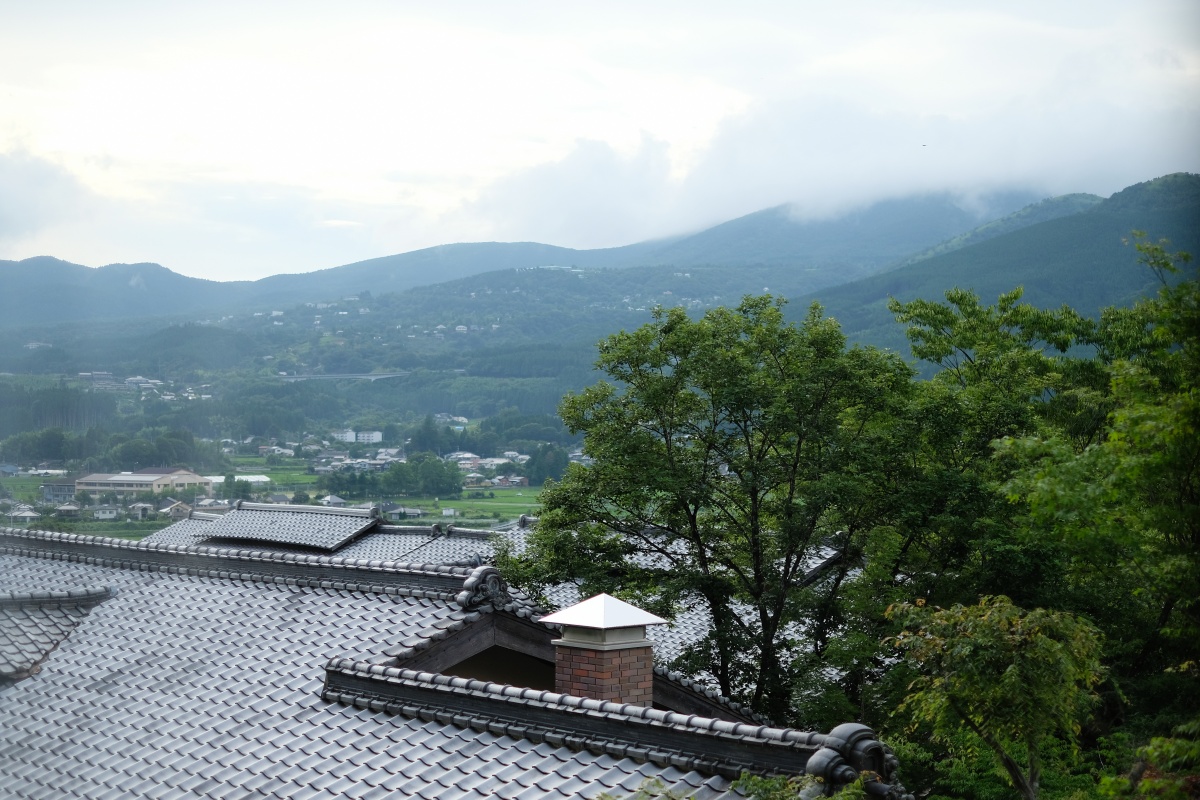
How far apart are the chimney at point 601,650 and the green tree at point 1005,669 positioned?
149 inches

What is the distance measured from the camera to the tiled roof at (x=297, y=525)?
108 ft

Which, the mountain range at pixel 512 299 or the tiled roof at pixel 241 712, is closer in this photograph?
the tiled roof at pixel 241 712

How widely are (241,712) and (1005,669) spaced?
294 inches

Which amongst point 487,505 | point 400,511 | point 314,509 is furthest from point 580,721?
point 487,505

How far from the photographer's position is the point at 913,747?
558 inches

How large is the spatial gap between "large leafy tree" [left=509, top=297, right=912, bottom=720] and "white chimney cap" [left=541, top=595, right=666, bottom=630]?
766cm

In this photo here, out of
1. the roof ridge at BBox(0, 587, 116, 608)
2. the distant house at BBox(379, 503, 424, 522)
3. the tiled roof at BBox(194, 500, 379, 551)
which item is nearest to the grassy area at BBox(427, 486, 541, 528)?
the distant house at BBox(379, 503, 424, 522)

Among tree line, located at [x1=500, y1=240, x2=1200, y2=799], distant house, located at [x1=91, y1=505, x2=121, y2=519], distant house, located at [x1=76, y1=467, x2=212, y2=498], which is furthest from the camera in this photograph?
distant house, located at [x1=91, y1=505, x2=121, y2=519]

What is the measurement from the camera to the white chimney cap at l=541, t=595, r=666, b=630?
9.17 meters

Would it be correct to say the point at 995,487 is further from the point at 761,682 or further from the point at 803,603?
the point at 761,682

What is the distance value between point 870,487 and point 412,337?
332ft

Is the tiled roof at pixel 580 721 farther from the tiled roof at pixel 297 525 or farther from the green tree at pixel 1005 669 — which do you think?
the tiled roof at pixel 297 525

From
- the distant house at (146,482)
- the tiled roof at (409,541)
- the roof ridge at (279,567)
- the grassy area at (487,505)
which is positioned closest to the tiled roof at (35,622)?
the roof ridge at (279,567)

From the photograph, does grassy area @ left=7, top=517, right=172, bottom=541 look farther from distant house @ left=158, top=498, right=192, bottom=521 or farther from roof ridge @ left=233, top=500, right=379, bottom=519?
roof ridge @ left=233, top=500, right=379, bottom=519
